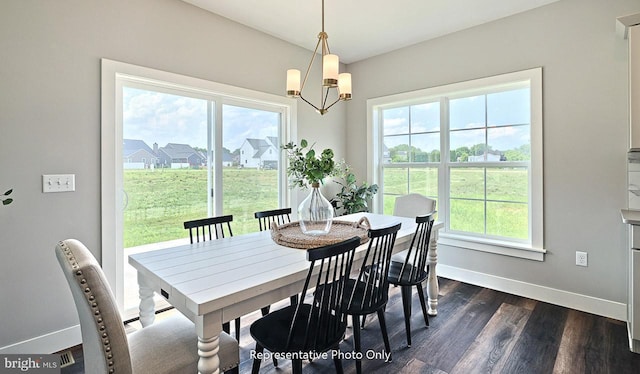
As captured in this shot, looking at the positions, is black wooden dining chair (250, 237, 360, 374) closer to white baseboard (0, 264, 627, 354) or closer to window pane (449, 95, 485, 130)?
white baseboard (0, 264, 627, 354)

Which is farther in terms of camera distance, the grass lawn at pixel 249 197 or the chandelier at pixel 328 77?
the grass lawn at pixel 249 197

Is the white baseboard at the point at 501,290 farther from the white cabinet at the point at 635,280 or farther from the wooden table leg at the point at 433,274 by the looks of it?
the wooden table leg at the point at 433,274

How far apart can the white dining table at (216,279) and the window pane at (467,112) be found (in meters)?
2.29

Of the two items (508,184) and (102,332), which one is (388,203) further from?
(102,332)

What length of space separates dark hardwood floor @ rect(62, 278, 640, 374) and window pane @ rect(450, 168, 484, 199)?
3.73 ft

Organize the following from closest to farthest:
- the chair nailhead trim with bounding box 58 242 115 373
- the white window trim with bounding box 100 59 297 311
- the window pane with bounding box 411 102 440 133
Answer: the chair nailhead trim with bounding box 58 242 115 373
the white window trim with bounding box 100 59 297 311
the window pane with bounding box 411 102 440 133

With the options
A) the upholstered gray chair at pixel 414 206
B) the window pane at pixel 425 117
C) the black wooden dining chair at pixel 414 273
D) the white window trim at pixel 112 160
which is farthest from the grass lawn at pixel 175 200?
the window pane at pixel 425 117

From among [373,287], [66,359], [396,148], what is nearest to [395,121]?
[396,148]

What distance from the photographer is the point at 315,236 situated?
6.70 feet

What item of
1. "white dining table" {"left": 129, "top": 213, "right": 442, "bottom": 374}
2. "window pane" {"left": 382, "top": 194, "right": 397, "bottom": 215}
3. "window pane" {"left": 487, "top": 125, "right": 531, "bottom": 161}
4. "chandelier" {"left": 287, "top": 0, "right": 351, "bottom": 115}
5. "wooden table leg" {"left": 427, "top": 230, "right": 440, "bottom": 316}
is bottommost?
"wooden table leg" {"left": 427, "top": 230, "right": 440, "bottom": 316}

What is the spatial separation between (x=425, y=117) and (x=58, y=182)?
3600 mm

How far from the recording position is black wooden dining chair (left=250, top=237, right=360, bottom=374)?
1.38 m

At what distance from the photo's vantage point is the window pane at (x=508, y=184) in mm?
3072

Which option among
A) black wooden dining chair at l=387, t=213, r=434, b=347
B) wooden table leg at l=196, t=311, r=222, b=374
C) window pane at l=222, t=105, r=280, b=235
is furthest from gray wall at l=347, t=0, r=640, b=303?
wooden table leg at l=196, t=311, r=222, b=374
